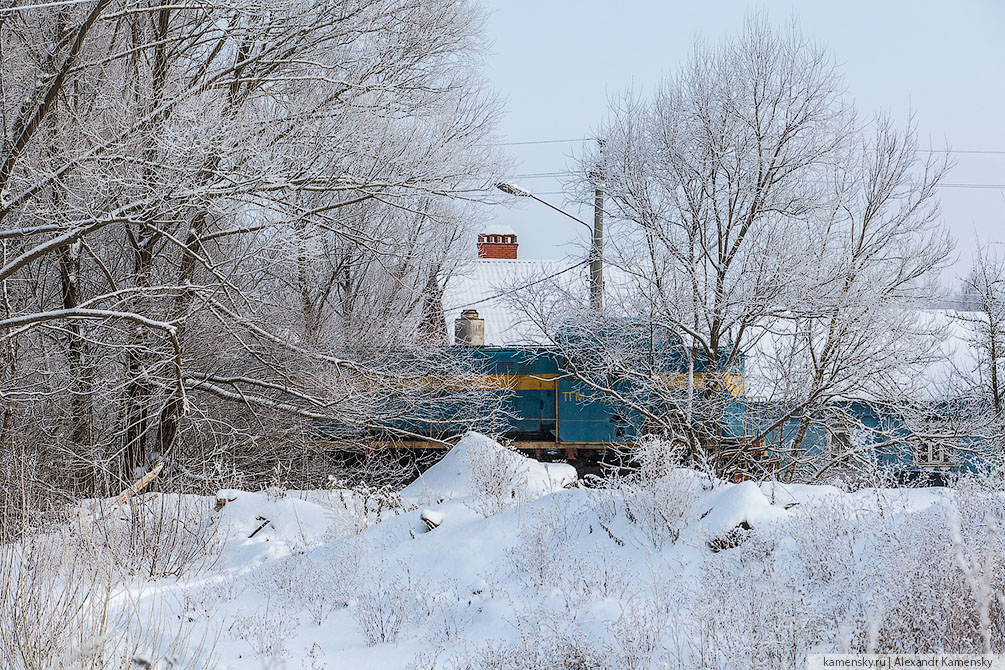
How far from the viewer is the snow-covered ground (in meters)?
3.86

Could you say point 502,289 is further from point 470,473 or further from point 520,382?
point 470,473

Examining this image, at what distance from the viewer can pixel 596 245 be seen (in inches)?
475

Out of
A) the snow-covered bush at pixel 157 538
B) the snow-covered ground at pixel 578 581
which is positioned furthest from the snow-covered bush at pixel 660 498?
the snow-covered bush at pixel 157 538

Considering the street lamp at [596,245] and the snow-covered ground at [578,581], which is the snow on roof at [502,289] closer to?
the street lamp at [596,245]

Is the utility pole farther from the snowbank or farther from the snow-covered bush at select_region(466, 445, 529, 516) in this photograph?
the snow-covered bush at select_region(466, 445, 529, 516)

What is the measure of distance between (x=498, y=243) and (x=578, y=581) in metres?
19.4

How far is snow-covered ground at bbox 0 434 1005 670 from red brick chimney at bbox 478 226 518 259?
647 inches

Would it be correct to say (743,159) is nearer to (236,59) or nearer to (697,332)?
(697,332)

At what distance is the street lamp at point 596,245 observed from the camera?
39.1ft

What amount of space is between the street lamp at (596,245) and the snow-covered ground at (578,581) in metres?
4.78

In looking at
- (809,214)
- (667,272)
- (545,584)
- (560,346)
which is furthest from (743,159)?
(545,584)

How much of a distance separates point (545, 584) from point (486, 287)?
14.8 metres


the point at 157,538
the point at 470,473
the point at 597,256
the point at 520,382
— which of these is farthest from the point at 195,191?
the point at 520,382

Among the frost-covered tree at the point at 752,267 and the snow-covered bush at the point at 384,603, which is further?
the frost-covered tree at the point at 752,267
